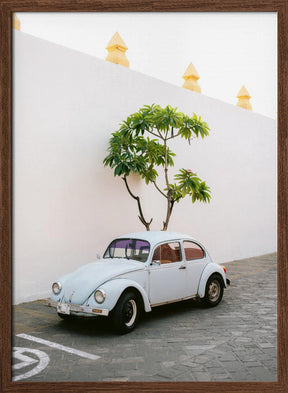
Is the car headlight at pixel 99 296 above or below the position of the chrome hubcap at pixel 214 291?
above

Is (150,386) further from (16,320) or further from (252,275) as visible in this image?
(252,275)

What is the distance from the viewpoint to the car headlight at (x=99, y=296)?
169 inches

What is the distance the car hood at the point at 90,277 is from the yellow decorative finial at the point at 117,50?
4.22 m

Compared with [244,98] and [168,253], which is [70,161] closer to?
[168,253]

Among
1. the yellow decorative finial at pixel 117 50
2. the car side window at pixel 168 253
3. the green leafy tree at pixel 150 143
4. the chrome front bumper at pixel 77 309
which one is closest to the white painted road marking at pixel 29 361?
the chrome front bumper at pixel 77 309

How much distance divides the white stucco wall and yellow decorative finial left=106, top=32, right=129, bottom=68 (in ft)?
0.68

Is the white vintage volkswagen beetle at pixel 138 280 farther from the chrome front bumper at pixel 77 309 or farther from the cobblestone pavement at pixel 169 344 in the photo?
the cobblestone pavement at pixel 169 344

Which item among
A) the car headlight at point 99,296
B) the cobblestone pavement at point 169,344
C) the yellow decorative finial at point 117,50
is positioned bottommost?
the cobblestone pavement at point 169,344

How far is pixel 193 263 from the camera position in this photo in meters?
5.57

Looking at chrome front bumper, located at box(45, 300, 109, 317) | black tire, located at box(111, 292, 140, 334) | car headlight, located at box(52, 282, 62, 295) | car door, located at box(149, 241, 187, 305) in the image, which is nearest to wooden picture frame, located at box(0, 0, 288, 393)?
chrome front bumper, located at box(45, 300, 109, 317)

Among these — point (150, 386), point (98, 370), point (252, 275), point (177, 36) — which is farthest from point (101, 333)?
point (252, 275)

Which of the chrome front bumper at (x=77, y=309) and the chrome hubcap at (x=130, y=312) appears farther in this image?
the chrome hubcap at (x=130, y=312)

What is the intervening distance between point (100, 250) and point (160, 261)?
2.05 meters

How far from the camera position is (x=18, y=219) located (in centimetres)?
585
